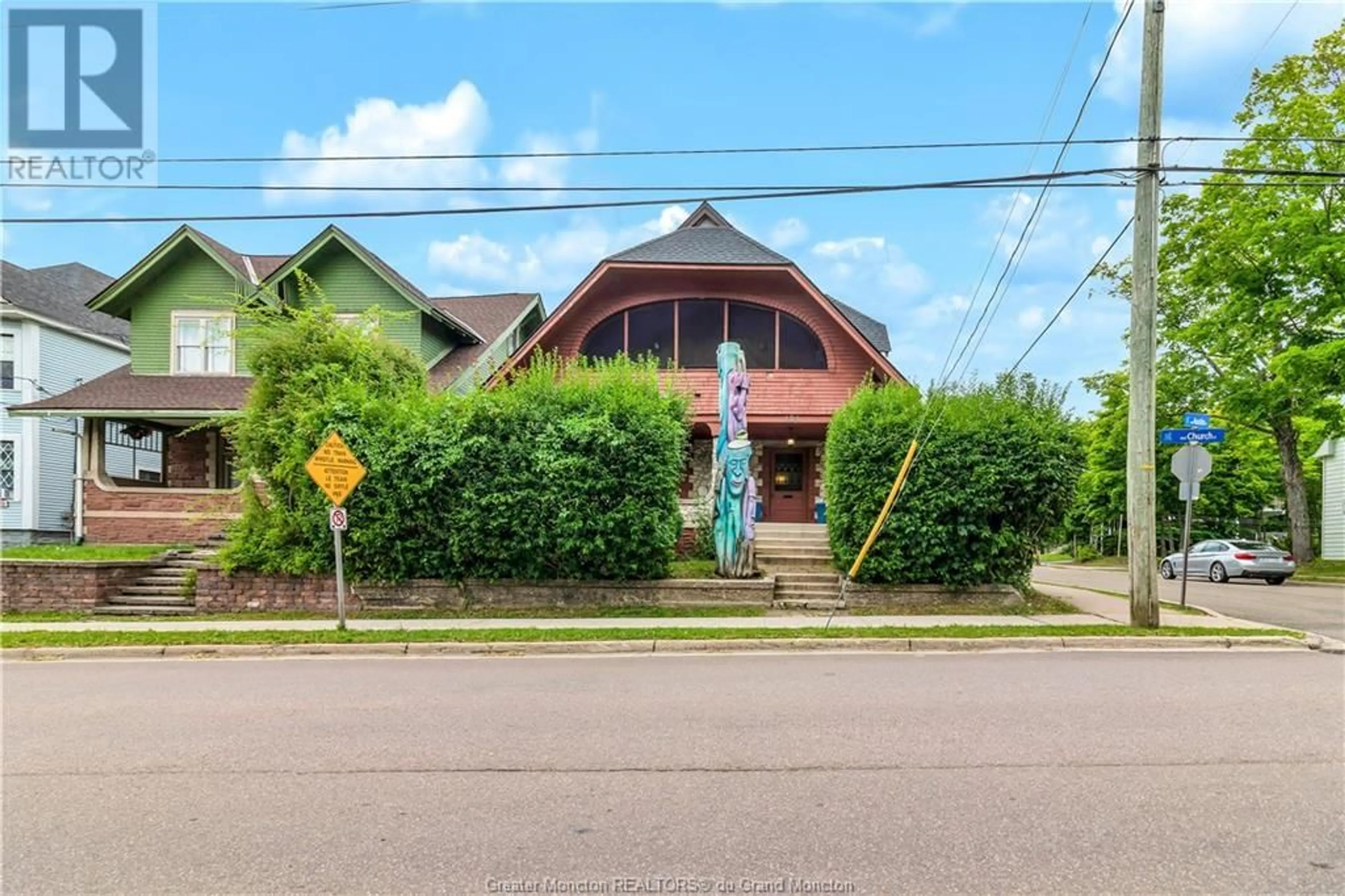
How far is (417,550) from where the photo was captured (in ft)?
44.1

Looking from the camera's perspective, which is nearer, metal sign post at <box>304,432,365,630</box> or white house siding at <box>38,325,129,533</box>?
metal sign post at <box>304,432,365,630</box>

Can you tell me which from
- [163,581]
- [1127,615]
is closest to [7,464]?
[163,581]

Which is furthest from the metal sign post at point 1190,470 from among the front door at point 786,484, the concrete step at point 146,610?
the concrete step at point 146,610

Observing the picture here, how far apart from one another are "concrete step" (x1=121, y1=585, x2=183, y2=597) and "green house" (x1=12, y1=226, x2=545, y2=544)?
4.37 m

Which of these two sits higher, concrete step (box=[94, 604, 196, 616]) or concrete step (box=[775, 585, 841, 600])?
concrete step (box=[775, 585, 841, 600])

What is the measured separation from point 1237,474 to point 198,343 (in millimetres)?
45291

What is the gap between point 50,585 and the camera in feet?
45.2

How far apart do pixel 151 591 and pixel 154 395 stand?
7380 millimetres

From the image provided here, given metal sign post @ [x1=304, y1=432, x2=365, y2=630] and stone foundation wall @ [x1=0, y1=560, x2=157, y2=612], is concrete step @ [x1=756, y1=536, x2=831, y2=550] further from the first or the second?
stone foundation wall @ [x1=0, y1=560, x2=157, y2=612]

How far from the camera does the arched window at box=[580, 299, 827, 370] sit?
20.7 metres

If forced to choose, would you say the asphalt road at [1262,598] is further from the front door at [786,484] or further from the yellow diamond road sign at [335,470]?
the yellow diamond road sign at [335,470]

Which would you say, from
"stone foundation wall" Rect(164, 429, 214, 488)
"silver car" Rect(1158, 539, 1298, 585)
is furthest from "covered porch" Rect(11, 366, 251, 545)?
"silver car" Rect(1158, 539, 1298, 585)

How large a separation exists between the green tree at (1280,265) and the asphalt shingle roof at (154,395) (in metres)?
26.6

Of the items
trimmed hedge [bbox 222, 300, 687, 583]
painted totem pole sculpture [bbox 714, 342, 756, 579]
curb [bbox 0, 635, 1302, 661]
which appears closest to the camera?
curb [bbox 0, 635, 1302, 661]
